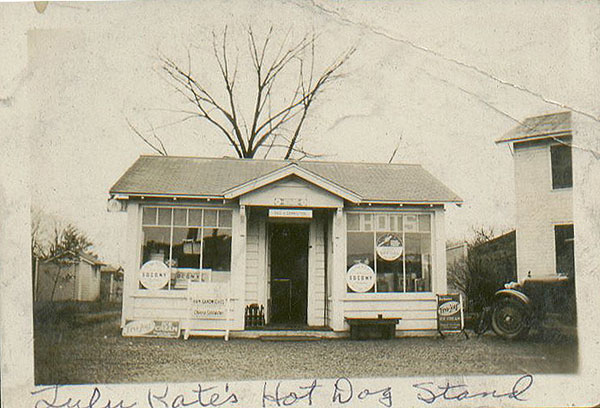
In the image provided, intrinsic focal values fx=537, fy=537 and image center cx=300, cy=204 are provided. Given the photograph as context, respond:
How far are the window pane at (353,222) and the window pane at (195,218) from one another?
1.87m

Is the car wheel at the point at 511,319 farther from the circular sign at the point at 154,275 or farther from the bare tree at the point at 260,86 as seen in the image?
the circular sign at the point at 154,275

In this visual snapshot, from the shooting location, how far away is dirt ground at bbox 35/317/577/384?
4.80 m

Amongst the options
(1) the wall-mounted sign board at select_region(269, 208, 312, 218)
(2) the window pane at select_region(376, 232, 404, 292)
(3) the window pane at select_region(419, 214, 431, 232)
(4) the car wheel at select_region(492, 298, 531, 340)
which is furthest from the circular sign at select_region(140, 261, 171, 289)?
(4) the car wheel at select_region(492, 298, 531, 340)

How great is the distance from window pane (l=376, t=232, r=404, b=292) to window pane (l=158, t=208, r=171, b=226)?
2.59m

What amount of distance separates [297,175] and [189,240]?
155 centimetres

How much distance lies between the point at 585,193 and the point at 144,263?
4.69 metres

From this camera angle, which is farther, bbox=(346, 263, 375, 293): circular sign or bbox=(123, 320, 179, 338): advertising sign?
bbox=(346, 263, 375, 293): circular sign

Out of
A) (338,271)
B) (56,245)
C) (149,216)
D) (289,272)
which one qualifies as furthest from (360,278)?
(56,245)

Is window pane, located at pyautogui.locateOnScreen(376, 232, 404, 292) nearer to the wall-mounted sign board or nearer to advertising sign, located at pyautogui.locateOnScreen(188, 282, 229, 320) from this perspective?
the wall-mounted sign board

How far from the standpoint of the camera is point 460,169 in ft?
18.1

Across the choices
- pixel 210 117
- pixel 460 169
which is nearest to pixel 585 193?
pixel 460 169

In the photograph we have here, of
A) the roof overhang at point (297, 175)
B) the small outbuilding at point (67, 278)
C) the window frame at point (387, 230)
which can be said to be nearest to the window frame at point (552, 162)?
the window frame at point (387, 230)

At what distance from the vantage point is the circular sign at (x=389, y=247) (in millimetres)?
6691
